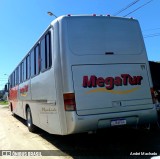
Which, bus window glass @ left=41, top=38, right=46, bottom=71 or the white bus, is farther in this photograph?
bus window glass @ left=41, top=38, right=46, bottom=71

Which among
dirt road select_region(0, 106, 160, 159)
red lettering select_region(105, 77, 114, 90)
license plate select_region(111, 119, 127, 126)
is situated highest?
red lettering select_region(105, 77, 114, 90)

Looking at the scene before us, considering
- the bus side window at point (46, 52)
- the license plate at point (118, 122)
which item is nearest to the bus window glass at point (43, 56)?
the bus side window at point (46, 52)

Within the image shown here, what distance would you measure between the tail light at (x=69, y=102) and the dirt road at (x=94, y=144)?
124 centimetres

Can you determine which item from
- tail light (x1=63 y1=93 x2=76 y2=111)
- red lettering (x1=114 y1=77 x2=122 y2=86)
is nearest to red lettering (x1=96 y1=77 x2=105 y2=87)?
red lettering (x1=114 y1=77 x2=122 y2=86)

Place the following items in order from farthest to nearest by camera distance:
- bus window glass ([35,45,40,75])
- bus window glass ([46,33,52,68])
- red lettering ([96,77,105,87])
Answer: bus window glass ([35,45,40,75]) < bus window glass ([46,33,52,68]) < red lettering ([96,77,105,87])

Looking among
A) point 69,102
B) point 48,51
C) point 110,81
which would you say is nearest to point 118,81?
point 110,81

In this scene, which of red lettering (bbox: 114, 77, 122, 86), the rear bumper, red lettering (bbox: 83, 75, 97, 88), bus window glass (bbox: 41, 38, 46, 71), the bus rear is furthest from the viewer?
bus window glass (bbox: 41, 38, 46, 71)

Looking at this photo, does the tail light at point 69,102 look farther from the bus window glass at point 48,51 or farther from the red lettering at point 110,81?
the bus window glass at point 48,51

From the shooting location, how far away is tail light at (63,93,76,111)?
7.08 metres

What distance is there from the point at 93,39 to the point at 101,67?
73 cm

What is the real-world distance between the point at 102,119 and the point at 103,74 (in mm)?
1057

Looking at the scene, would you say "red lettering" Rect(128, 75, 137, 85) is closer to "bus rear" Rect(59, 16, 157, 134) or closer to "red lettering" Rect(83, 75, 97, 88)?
"bus rear" Rect(59, 16, 157, 134)

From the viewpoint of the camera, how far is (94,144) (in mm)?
8844

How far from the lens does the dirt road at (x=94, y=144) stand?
300 inches
